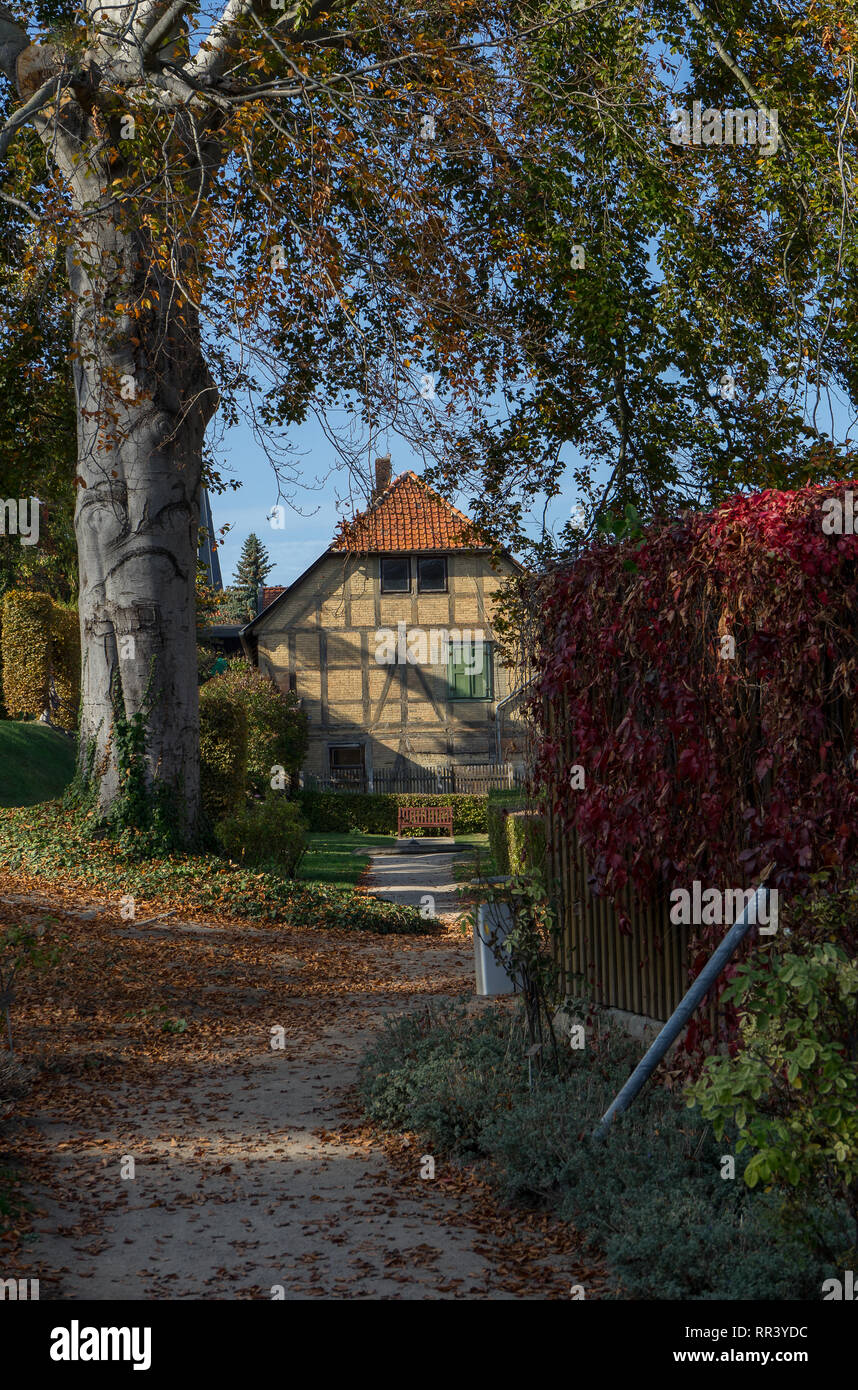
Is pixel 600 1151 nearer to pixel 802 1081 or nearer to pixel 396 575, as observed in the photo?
pixel 802 1081

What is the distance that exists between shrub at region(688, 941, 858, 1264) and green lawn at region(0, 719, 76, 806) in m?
20.4

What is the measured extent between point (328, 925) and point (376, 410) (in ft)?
20.6

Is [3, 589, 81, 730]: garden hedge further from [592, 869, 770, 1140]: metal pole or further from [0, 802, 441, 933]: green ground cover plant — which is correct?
[592, 869, 770, 1140]: metal pole

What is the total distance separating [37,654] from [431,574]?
Answer: 35.6 feet

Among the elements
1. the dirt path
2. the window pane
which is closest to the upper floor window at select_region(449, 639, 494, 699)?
the window pane

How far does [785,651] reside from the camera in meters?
5.06

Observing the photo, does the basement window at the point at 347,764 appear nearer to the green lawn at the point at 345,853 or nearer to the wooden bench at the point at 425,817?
the green lawn at the point at 345,853

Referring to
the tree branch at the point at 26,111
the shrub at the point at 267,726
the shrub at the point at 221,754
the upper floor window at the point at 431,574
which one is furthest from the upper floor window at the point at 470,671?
the tree branch at the point at 26,111

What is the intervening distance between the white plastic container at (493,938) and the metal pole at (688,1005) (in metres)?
1.25

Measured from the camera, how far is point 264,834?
15336 mm

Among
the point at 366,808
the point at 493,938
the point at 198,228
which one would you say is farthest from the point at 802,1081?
the point at 366,808

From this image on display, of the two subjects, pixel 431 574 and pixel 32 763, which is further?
pixel 431 574

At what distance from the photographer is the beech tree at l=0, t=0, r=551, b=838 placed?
Result: 381 inches

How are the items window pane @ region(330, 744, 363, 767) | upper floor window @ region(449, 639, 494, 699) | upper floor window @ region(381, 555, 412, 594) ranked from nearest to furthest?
1. upper floor window @ region(381, 555, 412, 594)
2. window pane @ region(330, 744, 363, 767)
3. upper floor window @ region(449, 639, 494, 699)
